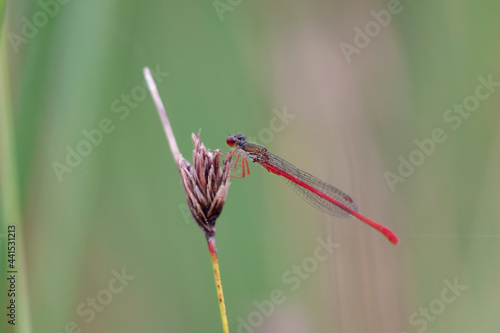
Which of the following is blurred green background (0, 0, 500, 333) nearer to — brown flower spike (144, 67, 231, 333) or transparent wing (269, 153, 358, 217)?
transparent wing (269, 153, 358, 217)

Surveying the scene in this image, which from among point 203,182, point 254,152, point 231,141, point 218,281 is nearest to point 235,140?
point 231,141

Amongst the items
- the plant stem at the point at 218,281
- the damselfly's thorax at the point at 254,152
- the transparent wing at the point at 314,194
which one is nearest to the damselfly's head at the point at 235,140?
the damselfly's thorax at the point at 254,152

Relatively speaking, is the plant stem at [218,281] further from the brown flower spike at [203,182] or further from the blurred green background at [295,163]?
the blurred green background at [295,163]

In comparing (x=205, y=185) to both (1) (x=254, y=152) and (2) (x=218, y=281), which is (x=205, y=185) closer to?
(2) (x=218, y=281)

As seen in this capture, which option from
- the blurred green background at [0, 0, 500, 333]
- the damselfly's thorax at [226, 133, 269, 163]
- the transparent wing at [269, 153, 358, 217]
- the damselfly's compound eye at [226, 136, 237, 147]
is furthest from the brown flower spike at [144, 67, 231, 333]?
→ the damselfly's thorax at [226, 133, 269, 163]

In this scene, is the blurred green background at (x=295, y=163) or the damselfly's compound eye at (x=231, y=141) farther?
the damselfly's compound eye at (x=231, y=141)
